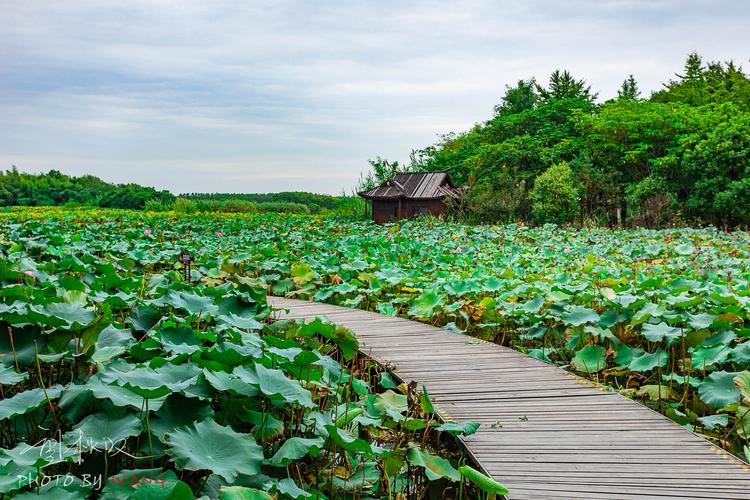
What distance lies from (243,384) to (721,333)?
263cm

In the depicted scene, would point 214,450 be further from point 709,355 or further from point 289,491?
point 709,355

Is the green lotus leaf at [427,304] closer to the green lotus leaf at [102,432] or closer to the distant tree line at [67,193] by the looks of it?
the green lotus leaf at [102,432]

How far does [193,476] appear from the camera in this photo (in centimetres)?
179

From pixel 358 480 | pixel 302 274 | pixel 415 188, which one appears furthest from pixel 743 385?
pixel 415 188

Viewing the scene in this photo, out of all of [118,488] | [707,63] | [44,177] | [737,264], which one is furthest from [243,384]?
[707,63]

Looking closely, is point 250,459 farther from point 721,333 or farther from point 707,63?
point 707,63

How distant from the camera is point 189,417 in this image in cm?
179

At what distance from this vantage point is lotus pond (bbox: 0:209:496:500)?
61.0 inches

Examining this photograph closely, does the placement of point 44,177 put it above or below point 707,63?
below

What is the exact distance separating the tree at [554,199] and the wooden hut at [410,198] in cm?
241

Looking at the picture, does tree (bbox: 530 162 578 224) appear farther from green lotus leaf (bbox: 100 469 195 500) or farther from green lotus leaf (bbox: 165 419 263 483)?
green lotus leaf (bbox: 100 469 195 500)

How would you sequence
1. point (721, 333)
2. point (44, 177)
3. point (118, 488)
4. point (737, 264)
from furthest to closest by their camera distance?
point (44, 177) → point (737, 264) → point (721, 333) → point (118, 488)

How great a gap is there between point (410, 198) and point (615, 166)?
23.8 ft

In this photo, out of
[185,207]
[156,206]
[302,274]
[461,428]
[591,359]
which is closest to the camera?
[461,428]
